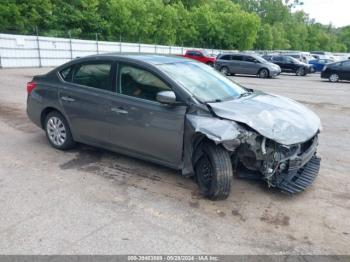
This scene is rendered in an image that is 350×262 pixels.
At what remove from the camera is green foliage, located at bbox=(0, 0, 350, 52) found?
3007 centimetres

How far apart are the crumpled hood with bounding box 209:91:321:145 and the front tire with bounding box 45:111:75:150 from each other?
2.58m

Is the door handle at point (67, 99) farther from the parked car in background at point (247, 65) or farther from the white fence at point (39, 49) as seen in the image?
the parked car in background at point (247, 65)

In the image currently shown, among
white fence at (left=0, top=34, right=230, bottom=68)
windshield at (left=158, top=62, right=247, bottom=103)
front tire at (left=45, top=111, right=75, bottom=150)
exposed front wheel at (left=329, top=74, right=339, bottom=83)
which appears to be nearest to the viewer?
windshield at (left=158, top=62, right=247, bottom=103)

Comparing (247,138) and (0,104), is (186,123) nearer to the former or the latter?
(247,138)

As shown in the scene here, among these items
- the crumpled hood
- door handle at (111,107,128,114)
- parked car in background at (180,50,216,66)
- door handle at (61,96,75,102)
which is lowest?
parked car in background at (180,50,216,66)

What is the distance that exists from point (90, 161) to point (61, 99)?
42.9 inches

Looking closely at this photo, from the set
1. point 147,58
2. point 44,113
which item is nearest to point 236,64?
point 44,113

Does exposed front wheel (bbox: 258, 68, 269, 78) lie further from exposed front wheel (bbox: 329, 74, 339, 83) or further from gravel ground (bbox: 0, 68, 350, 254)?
gravel ground (bbox: 0, 68, 350, 254)

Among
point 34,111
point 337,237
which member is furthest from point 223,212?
point 34,111

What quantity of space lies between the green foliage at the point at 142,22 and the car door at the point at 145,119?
2099 centimetres

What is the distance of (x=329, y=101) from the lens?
12531mm

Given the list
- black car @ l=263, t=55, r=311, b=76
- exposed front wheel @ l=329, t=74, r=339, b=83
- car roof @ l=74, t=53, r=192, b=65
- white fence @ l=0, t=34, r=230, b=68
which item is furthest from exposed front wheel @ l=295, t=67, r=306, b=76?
car roof @ l=74, t=53, r=192, b=65

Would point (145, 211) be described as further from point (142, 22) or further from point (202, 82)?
point (142, 22)

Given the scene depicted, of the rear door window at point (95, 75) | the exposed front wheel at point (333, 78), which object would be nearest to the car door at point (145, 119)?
the rear door window at point (95, 75)
